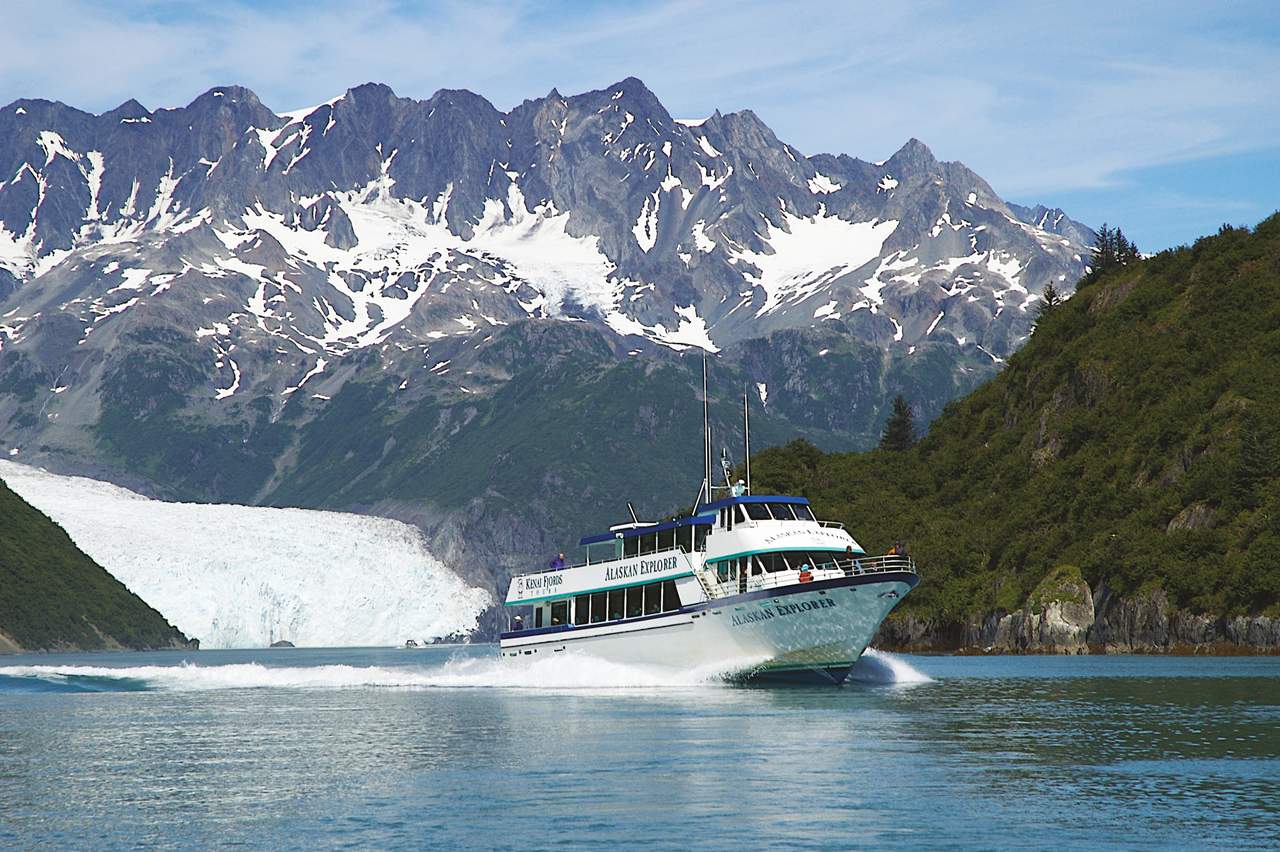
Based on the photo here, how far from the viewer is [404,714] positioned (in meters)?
72.1

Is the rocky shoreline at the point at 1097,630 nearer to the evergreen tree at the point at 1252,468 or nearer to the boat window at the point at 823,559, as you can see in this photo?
the evergreen tree at the point at 1252,468

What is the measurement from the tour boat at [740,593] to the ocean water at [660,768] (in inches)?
79.3

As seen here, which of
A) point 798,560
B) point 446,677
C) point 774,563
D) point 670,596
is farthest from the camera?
point 446,677

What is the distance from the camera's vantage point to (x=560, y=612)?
90.8 metres

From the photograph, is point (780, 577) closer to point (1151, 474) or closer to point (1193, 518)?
point (1193, 518)

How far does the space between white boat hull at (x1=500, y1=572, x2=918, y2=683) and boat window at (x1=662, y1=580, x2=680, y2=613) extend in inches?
25.2

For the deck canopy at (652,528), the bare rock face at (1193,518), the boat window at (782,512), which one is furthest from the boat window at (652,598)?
the bare rock face at (1193,518)

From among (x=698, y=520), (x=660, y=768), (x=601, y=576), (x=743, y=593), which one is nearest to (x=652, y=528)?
(x=698, y=520)

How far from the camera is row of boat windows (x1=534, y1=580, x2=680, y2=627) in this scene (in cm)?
8288

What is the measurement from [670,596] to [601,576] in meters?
5.81

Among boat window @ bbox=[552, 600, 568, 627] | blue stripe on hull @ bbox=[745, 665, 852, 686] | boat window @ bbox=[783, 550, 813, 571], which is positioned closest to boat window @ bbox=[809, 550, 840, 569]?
boat window @ bbox=[783, 550, 813, 571]

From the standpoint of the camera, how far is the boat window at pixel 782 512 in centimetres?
8131

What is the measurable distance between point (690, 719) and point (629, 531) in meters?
23.5

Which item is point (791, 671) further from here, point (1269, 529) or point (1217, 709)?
point (1269, 529)
